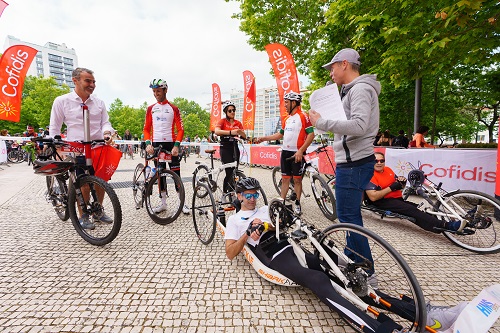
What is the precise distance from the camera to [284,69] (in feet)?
33.7

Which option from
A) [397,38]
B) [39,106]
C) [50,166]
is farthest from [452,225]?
[39,106]

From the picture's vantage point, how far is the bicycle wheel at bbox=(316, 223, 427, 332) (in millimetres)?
1541

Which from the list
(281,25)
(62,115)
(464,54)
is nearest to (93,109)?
(62,115)

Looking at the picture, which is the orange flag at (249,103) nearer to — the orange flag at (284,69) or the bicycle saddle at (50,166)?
the orange flag at (284,69)

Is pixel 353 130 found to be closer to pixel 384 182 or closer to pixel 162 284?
pixel 162 284

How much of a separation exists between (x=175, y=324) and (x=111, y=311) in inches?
22.5

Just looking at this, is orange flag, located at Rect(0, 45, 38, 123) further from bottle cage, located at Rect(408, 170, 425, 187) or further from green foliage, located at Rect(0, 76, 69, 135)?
green foliage, located at Rect(0, 76, 69, 135)

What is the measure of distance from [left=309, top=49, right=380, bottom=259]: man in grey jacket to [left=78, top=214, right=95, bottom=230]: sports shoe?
123 inches

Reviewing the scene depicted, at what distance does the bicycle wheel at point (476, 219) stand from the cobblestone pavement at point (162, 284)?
0.17 metres

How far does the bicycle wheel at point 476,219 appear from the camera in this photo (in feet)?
10.0

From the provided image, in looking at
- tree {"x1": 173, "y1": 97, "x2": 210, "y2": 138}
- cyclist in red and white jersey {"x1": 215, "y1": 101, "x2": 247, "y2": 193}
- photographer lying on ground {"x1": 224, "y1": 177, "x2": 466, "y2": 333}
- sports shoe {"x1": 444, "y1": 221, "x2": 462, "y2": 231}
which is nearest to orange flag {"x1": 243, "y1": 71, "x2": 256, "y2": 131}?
cyclist in red and white jersey {"x1": 215, "y1": 101, "x2": 247, "y2": 193}

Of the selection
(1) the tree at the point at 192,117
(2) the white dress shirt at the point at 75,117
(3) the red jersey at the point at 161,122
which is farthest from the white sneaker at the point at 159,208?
(1) the tree at the point at 192,117

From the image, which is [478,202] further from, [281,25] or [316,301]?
[281,25]

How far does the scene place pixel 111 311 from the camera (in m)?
1.97
